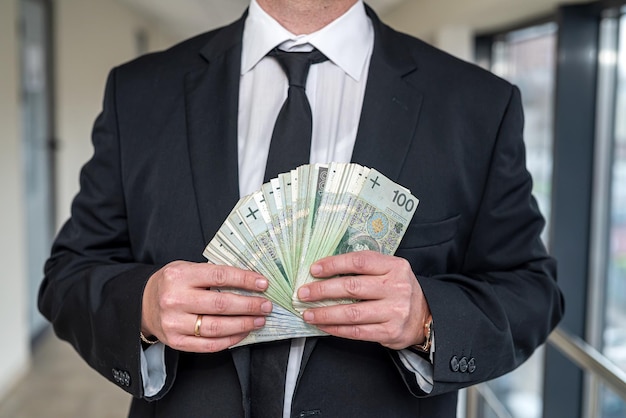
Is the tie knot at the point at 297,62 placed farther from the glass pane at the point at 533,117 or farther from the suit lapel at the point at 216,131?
the glass pane at the point at 533,117

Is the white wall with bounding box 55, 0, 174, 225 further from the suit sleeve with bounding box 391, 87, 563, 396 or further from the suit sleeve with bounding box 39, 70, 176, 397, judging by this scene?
the suit sleeve with bounding box 391, 87, 563, 396

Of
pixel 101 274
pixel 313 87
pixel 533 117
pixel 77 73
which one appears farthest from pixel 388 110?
pixel 77 73

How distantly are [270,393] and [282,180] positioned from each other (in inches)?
14.5

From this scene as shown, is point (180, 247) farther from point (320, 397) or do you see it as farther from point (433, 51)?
point (433, 51)

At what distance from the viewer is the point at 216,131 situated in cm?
134

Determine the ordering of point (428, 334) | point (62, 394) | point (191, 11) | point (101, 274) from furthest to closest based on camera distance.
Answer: point (191, 11) → point (62, 394) → point (101, 274) → point (428, 334)

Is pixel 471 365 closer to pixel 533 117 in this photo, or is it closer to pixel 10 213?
pixel 533 117

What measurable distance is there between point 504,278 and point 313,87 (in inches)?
19.3

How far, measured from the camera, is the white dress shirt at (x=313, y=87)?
135cm

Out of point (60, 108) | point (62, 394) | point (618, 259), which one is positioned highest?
point (60, 108)

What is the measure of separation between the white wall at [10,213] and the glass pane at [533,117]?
305 centimetres

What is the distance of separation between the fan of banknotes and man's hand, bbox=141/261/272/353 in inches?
1.9

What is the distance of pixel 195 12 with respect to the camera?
8.70m

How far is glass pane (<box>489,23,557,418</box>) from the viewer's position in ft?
12.8
